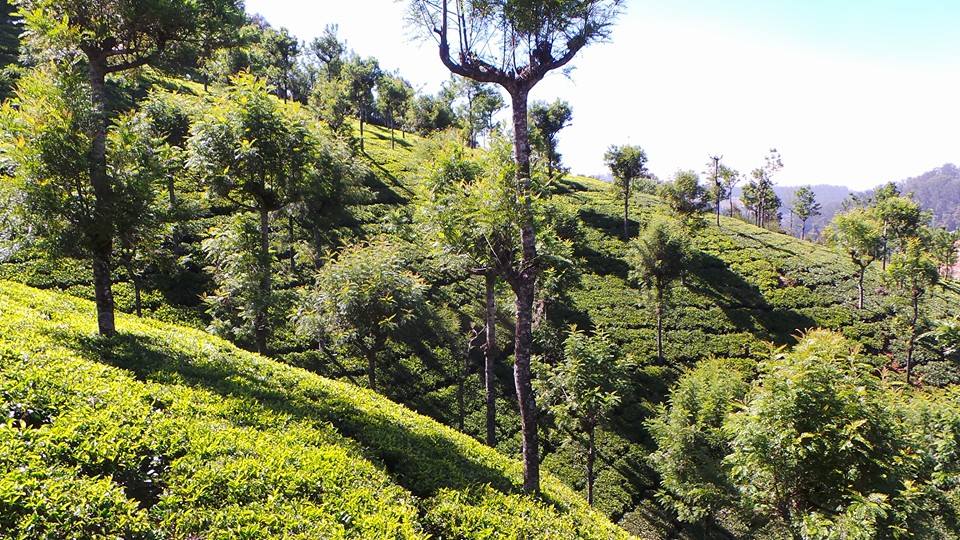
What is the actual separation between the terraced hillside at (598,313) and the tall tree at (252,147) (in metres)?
2.14

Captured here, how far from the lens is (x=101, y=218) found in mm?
11914

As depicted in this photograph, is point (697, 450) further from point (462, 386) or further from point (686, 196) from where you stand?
point (686, 196)

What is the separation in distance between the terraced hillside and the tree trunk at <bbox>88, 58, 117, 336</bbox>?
1222mm

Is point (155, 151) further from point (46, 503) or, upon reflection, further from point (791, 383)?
point (791, 383)

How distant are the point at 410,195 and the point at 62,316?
1631 inches

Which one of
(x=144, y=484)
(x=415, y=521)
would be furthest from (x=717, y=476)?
(x=144, y=484)

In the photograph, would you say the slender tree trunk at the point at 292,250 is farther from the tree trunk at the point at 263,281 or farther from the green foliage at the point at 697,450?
the green foliage at the point at 697,450

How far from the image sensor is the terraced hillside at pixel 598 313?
84.3 feet

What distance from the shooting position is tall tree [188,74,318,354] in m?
18.2

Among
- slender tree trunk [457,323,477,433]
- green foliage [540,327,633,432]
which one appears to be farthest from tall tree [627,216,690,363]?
slender tree trunk [457,323,477,433]

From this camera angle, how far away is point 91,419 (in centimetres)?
723

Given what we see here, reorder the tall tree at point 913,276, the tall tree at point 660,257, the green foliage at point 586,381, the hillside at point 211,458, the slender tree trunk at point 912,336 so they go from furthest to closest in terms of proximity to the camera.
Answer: the tall tree at point 913,276 < the slender tree trunk at point 912,336 < the tall tree at point 660,257 < the green foliage at point 586,381 < the hillside at point 211,458

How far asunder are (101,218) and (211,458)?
8369 mm

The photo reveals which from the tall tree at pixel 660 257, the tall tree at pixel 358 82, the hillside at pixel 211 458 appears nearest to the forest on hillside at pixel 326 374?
the hillside at pixel 211 458
